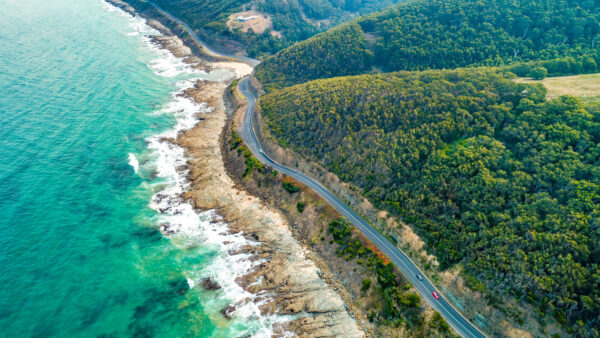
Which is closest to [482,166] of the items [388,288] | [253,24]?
[388,288]

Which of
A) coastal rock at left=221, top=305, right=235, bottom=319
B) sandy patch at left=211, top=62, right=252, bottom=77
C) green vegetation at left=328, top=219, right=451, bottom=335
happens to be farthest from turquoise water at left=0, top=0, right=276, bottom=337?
sandy patch at left=211, top=62, right=252, bottom=77

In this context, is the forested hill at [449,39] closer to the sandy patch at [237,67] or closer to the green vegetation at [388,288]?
the sandy patch at [237,67]

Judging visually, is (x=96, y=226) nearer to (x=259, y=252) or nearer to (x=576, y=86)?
(x=259, y=252)

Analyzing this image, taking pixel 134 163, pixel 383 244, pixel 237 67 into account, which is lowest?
pixel 383 244

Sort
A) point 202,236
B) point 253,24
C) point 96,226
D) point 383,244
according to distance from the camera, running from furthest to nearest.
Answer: point 253,24 < point 202,236 < point 96,226 < point 383,244

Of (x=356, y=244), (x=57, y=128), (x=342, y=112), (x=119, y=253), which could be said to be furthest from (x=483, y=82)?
(x=57, y=128)

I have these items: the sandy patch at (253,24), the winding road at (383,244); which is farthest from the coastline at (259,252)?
the sandy patch at (253,24)

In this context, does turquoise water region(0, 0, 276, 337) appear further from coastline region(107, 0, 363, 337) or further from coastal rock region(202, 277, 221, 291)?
coastline region(107, 0, 363, 337)
